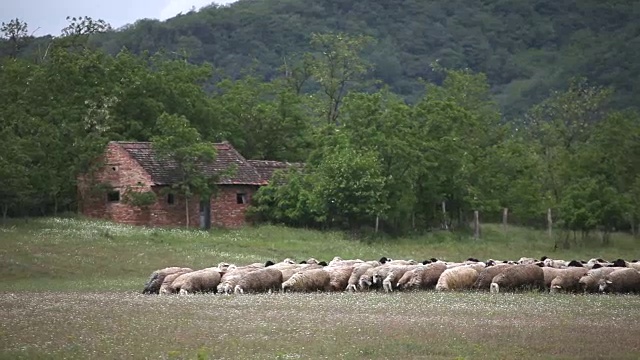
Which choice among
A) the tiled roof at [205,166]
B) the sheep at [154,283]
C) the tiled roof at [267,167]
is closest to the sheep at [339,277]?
the sheep at [154,283]

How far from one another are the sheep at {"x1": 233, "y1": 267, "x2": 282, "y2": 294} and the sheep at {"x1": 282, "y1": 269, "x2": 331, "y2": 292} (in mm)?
380

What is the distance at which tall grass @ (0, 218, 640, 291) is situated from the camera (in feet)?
126

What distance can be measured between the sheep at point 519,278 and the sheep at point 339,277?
4.59 metres

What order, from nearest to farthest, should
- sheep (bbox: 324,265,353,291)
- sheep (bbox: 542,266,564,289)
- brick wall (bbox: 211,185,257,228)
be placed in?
sheep (bbox: 542,266,564,289) → sheep (bbox: 324,265,353,291) → brick wall (bbox: 211,185,257,228)

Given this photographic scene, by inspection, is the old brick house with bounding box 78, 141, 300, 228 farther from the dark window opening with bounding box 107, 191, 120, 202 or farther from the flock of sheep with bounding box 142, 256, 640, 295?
the flock of sheep with bounding box 142, 256, 640, 295

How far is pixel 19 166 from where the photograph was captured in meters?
52.3

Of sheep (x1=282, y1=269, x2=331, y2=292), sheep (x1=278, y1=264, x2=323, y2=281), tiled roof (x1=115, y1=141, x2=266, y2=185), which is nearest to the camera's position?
sheep (x1=282, y1=269, x2=331, y2=292)

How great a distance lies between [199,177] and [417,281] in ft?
99.2

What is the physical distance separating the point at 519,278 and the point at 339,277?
17.6ft

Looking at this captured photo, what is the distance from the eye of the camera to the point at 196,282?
106 ft

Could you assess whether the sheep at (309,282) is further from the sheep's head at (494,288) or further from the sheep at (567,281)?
the sheep at (567,281)

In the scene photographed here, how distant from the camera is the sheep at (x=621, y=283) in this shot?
30297mm

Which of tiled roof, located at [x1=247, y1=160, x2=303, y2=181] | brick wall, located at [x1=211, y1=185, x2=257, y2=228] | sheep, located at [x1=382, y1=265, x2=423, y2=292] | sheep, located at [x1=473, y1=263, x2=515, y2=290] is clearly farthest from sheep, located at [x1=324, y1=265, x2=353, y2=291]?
tiled roof, located at [x1=247, y1=160, x2=303, y2=181]

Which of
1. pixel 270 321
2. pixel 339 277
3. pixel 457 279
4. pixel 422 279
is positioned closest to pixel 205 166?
pixel 339 277
